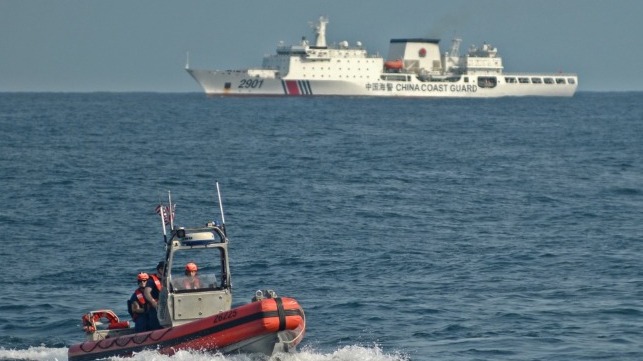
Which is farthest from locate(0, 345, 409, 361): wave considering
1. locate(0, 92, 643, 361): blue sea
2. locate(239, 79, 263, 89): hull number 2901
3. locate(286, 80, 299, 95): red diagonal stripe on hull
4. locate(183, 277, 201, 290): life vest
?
locate(239, 79, 263, 89): hull number 2901

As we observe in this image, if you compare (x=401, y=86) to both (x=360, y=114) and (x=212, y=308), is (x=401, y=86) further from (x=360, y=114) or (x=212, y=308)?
(x=212, y=308)

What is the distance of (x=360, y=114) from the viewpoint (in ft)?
313

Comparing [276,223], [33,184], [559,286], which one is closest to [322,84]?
[33,184]

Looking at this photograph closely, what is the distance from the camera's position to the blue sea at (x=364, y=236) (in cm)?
1800

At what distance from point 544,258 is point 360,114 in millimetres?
71206

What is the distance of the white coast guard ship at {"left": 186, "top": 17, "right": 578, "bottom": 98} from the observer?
134 meters

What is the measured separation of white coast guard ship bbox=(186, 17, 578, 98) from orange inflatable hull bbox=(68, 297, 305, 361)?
119 meters

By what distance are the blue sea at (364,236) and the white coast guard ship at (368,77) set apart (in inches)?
2771

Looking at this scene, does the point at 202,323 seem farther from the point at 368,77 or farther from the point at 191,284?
the point at 368,77

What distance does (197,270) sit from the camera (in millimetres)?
22859

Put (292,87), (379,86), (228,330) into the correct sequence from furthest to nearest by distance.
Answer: (379,86) → (292,87) → (228,330)

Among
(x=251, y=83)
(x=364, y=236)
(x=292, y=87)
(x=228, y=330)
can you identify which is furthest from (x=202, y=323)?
(x=251, y=83)

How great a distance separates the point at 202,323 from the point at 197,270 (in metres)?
7.89

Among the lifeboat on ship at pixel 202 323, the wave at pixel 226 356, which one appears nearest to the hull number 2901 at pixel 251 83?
the wave at pixel 226 356
